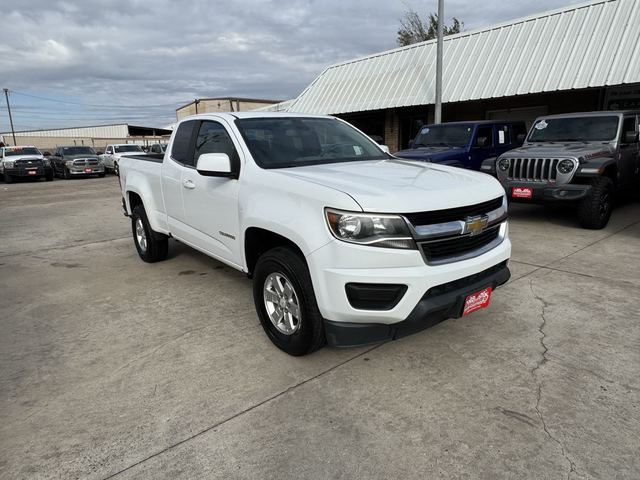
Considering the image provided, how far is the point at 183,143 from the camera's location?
4758mm

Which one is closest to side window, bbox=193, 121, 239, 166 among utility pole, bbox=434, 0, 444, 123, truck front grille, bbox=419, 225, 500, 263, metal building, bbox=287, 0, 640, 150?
truck front grille, bbox=419, 225, 500, 263

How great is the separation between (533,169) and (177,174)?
584 centimetres

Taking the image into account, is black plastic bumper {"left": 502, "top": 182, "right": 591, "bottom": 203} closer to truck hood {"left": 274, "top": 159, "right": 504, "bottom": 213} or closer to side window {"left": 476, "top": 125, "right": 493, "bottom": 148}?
side window {"left": 476, "top": 125, "right": 493, "bottom": 148}

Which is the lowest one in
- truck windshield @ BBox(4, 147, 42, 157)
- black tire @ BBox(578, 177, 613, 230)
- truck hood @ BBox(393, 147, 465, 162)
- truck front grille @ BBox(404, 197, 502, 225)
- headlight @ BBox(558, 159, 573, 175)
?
black tire @ BBox(578, 177, 613, 230)

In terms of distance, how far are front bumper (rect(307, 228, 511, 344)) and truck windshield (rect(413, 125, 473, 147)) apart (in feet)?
25.4

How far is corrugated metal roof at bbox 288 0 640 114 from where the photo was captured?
36.5ft

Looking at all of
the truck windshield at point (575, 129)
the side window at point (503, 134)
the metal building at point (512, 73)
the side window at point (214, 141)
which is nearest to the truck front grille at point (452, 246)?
the side window at point (214, 141)

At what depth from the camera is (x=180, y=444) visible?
2.45 metres

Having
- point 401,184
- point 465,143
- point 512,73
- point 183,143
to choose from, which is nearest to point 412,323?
point 401,184

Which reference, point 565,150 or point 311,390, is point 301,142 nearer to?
point 311,390

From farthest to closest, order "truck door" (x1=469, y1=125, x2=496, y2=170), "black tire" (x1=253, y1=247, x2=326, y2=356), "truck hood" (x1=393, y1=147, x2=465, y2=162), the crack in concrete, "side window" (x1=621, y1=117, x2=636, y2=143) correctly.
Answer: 1. "truck door" (x1=469, y1=125, x2=496, y2=170)
2. "truck hood" (x1=393, y1=147, x2=465, y2=162)
3. "side window" (x1=621, y1=117, x2=636, y2=143)
4. "black tire" (x1=253, y1=247, x2=326, y2=356)
5. the crack in concrete

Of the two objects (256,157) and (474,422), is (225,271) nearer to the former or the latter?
(256,157)

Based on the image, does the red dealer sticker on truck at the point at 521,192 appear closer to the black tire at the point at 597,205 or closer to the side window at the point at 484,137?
the black tire at the point at 597,205

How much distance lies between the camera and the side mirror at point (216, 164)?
3.43 metres
